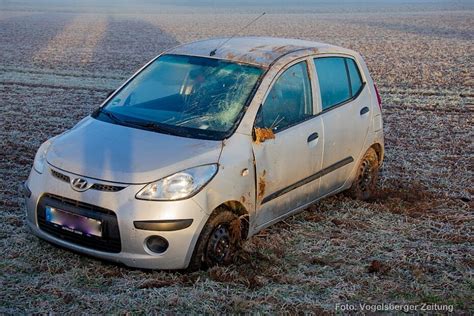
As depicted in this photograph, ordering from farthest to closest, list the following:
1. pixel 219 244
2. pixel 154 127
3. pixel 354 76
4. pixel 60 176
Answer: pixel 354 76 < pixel 154 127 < pixel 219 244 < pixel 60 176

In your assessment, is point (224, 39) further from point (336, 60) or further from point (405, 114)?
point (405, 114)

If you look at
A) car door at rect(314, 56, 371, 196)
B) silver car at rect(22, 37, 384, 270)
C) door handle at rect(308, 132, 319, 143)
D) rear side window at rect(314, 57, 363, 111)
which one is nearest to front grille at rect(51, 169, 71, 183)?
silver car at rect(22, 37, 384, 270)

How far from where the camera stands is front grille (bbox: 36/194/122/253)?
4516 mm

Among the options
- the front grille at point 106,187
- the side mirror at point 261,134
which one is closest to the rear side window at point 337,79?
the side mirror at point 261,134

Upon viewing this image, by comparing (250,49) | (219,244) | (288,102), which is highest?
(250,49)

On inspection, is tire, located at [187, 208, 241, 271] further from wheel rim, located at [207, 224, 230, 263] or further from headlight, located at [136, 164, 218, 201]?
headlight, located at [136, 164, 218, 201]

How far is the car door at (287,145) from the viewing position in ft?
17.1

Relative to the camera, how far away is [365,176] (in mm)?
6840

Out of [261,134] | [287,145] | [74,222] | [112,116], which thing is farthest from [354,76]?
[74,222]

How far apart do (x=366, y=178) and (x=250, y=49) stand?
6.51 ft

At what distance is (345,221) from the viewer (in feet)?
20.0

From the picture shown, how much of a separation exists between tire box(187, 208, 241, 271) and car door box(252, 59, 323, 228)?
1.06 ft

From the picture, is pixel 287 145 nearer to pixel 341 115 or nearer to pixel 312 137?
pixel 312 137

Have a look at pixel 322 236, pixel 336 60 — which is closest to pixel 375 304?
pixel 322 236
